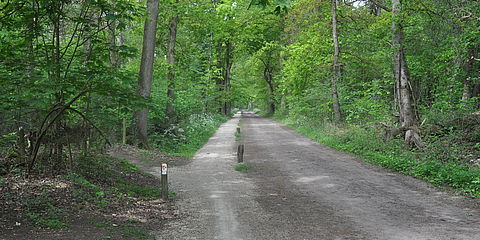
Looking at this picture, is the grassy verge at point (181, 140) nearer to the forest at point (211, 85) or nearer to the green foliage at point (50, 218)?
the forest at point (211, 85)

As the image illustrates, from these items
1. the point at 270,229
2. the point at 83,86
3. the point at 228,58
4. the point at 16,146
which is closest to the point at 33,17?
the point at 83,86

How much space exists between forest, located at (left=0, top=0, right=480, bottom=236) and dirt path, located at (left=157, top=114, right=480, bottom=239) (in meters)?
1.50

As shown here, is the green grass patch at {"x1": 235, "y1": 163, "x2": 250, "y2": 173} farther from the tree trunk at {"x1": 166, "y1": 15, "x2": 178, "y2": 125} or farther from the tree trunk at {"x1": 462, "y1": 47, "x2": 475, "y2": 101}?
the tree trunk at {"x1": 462, "y1": 47, "x2": 475, "y2": 101}

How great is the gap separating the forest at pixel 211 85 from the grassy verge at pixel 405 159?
5 centimetres

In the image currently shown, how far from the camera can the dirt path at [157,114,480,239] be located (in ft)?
19.9

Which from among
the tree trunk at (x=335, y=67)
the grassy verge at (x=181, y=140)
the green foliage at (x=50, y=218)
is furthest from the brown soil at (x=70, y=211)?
the tree trunk at (x=335, y=67)

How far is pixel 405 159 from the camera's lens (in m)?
11.9

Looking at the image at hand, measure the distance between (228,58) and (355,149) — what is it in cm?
3027

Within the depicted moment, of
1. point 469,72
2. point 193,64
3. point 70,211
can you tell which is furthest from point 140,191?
point 193,64

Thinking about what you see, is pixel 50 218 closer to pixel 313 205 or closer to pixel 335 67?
pixel 313 205

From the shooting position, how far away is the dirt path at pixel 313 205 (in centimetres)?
606

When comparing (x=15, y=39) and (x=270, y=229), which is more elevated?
(x=15, y=39)

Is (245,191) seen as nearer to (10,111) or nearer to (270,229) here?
(270,229)

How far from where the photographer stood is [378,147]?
14.6 m
